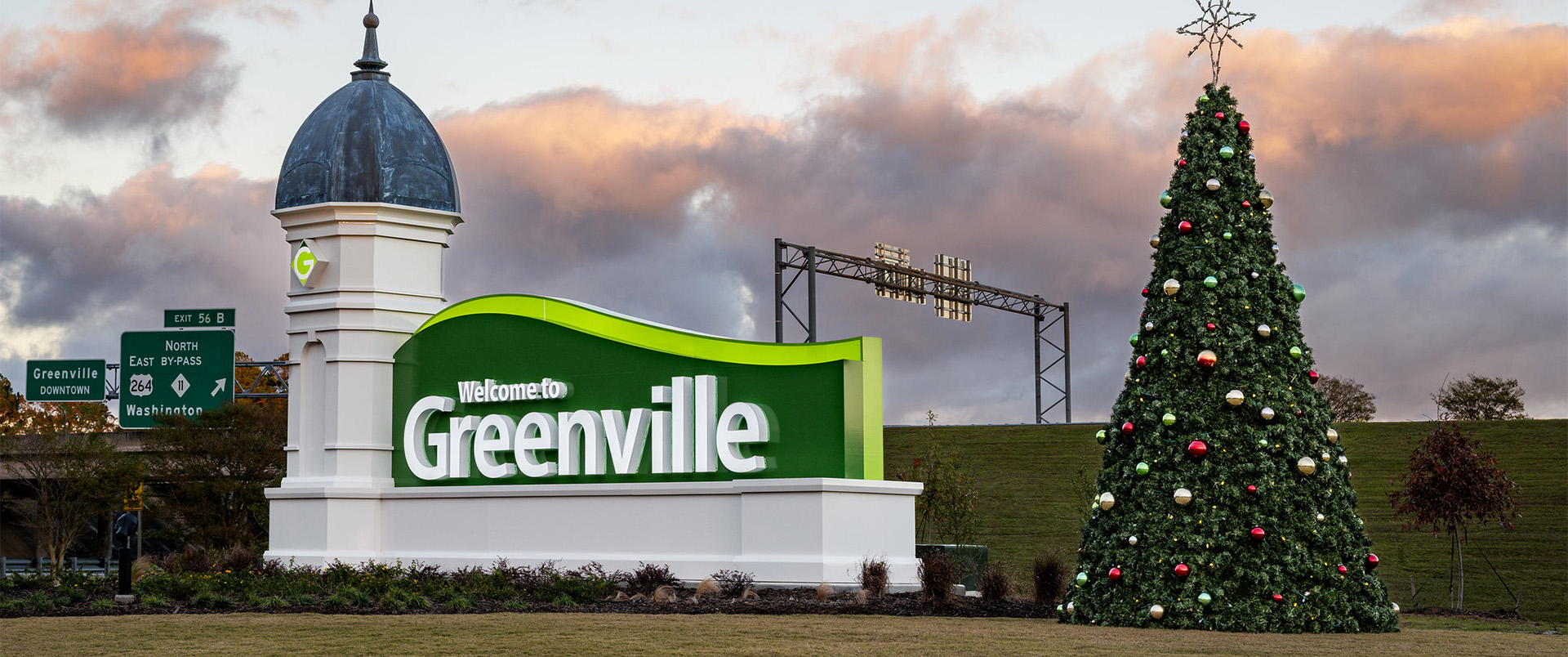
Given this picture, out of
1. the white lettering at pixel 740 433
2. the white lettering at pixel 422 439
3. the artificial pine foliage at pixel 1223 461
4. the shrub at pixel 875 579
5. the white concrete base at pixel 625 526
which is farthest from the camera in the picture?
the white lettering at pixel 422 439

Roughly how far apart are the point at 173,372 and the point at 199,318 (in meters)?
1.46

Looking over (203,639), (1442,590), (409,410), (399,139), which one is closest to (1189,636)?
(203,639)

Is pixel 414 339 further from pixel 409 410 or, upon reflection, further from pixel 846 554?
pixel 846 554

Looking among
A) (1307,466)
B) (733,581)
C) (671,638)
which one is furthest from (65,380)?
(1307,466)

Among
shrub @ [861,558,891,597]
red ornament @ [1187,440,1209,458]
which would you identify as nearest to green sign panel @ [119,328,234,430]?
shrub @ [861,558,891,597]

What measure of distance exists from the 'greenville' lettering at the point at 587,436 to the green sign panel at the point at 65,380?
20.9 m

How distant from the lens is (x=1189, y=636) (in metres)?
13.3

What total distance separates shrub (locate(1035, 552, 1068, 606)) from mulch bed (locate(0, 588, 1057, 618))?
557mm

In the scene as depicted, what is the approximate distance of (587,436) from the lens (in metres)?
21.6

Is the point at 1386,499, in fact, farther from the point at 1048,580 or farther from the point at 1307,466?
the point at 1307,466

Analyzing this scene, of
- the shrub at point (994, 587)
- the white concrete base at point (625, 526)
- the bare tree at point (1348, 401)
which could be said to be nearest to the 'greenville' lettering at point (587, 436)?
the white concrete base at point (625, 526)

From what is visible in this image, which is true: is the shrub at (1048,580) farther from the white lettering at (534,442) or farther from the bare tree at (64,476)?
the bare tree at (64,476)

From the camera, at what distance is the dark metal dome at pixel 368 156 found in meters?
23.6

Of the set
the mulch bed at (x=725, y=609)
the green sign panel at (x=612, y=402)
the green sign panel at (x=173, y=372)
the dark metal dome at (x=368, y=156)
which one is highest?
the dark metal dome at (x=368, y=156)
